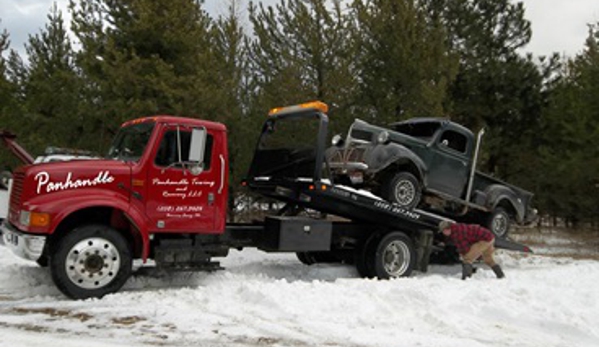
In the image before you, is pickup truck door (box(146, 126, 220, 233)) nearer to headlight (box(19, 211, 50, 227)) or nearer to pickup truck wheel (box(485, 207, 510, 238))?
headlight (box(19, 211, 50, 227))

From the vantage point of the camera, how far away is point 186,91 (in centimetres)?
1367

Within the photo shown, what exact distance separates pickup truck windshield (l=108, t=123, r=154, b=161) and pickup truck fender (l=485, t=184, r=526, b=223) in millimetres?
6423

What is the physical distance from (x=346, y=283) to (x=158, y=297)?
2561 mm

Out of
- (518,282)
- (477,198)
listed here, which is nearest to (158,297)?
(518,282)

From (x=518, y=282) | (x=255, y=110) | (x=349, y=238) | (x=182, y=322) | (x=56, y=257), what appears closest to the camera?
(x=182, y=322)

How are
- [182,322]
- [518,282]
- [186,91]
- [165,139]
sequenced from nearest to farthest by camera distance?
[182,322] → [165,139] → [518,282] → [186,91]

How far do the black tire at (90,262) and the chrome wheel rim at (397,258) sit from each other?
439cm

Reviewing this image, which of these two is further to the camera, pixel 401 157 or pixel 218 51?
→ pixel 218 51

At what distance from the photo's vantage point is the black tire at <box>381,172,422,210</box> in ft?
31.9

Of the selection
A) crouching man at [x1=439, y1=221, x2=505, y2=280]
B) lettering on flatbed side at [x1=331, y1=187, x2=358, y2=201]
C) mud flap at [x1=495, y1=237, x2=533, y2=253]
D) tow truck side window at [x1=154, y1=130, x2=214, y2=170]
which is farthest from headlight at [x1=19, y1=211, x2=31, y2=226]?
mud flap at [x1=495, y1=237, x2=533, y2=253]

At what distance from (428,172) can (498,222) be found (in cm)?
192

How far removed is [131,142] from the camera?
8055mm

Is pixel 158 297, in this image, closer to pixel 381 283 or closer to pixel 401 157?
pixel 381 283

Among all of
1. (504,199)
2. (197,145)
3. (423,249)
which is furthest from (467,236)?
(197,145)
